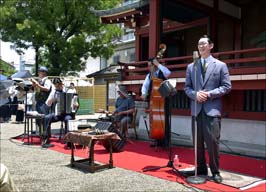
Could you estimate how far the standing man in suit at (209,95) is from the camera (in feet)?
17.1

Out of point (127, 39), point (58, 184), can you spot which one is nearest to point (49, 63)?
point (127, 39)

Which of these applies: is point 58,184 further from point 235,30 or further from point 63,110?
point 235,30

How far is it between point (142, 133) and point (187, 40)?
15.4 feet

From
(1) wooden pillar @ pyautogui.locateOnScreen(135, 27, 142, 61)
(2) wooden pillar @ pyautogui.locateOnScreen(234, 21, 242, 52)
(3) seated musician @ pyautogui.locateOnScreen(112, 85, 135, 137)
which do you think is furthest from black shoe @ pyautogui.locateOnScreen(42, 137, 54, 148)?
(2) wooden pillar @ pyautogui.locateOnScreen(234, 21, 242, 52)

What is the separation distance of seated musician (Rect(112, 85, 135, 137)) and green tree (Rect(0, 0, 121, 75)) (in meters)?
13.3


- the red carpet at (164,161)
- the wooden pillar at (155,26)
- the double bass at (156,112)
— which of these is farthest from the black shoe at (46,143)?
the wooden pillar at (155,26)

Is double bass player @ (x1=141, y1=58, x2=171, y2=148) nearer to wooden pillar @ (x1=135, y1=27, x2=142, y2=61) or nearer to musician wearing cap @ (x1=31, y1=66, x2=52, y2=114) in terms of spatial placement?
musician wearing cap @ (x1=31, y1=66, x2=52, y2=114)

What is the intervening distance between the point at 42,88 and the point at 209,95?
497cm

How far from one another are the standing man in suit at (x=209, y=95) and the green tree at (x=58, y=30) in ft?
57.3

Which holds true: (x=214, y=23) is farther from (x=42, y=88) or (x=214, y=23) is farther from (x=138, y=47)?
Answer: (x=42, y=88)

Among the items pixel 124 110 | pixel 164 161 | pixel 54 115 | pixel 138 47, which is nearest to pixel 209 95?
pixel 164 161

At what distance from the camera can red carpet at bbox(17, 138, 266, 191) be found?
5.45 metres

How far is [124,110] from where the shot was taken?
9.42 meters

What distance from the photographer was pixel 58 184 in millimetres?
5156
